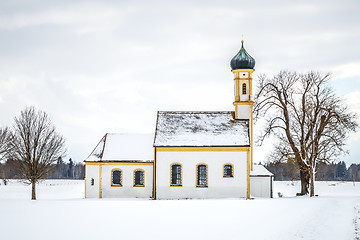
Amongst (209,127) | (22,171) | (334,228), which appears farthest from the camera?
(209,127)

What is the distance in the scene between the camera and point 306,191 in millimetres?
39719

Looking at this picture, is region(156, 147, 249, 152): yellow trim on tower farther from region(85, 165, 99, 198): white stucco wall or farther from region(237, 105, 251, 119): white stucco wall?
region(85, 165, 99, 198): white stucco wall

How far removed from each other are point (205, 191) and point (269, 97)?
10.3 meters

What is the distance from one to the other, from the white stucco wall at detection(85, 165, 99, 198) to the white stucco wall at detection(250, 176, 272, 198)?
13.3 m

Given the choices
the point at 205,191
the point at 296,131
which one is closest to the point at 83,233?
the point at 205,191

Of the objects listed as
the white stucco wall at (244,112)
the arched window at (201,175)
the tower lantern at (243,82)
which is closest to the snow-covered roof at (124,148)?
the arched window at (201,175)

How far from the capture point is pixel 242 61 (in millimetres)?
40469

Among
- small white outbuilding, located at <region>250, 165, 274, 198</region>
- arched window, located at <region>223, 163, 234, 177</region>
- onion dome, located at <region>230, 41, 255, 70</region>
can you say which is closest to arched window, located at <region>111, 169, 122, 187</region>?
arched window, located at <region>223, 163, 234, 177</region>

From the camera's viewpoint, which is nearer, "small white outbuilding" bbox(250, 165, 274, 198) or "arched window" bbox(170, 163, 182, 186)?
"arched window" bbox(170, 163, 182, 186)

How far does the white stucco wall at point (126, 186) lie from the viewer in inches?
1495

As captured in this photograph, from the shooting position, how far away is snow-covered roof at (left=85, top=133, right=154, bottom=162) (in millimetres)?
38531

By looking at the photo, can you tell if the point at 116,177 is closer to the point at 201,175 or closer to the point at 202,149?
the point at 201,175

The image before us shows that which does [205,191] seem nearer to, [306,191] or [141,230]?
[306,191]

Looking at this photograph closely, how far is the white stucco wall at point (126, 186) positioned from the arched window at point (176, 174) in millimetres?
2009
